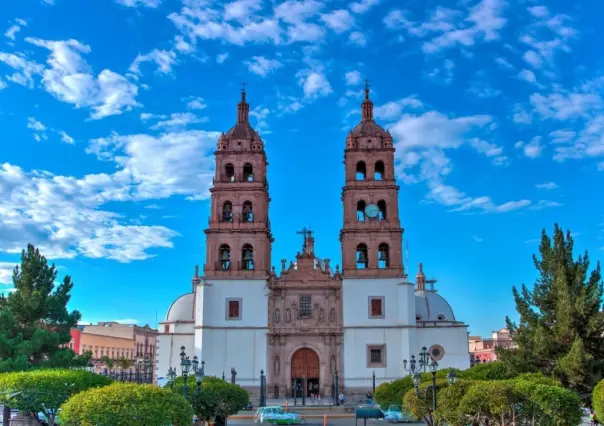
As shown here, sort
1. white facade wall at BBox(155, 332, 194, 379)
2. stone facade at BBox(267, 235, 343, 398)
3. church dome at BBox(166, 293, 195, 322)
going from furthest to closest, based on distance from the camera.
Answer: church dome at BBox(166, 293, 195, 322) < white facade wall at BBox(155, 332, 194, 379) < stone facade at BBox(267, 235, 343, 398)

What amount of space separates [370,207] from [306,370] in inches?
470

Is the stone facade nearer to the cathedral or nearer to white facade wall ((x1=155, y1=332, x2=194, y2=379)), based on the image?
the cathedral

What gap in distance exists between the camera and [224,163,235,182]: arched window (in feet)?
150

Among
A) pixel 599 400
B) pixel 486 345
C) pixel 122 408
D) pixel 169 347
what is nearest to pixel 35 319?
pixel 169 347

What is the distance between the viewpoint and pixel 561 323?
24.6m

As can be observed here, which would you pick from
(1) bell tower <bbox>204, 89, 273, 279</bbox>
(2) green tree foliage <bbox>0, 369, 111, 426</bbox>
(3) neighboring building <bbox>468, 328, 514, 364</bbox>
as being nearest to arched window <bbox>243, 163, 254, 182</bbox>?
(1) bell tower <bbox>204, 89, 273, 279</bbox>

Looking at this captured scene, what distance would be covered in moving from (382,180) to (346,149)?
3.47 meters

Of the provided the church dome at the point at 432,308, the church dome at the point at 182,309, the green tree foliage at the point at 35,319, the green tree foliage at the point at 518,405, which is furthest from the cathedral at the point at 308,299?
the green tree foliage at the point at 518,405

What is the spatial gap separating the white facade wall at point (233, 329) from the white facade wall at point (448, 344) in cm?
1091

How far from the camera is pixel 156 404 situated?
16.6m

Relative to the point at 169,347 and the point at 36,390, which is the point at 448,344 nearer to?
the point at 169,347

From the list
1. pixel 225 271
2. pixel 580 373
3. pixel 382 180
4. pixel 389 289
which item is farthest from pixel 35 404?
pixel 382 180

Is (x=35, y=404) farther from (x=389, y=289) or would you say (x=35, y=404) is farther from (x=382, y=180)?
(x=382, y=180)

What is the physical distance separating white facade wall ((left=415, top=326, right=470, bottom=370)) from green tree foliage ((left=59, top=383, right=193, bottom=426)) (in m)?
29.0
